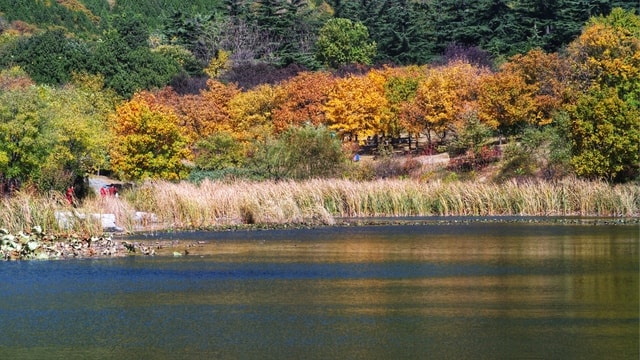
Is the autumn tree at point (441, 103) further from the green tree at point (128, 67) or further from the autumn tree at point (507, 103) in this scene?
the green tree at point (128, 67)

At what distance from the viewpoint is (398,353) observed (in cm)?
1959

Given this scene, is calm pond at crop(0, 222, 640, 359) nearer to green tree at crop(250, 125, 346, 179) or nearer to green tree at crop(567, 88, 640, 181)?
green tree at crop(567, 88, 640, 181)

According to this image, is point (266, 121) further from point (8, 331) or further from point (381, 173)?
point (8, 331)

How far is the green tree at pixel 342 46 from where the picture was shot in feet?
395

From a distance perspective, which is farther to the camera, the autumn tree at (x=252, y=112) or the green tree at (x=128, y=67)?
the green tree at (x=128, y=67)

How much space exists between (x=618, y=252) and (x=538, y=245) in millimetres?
3380

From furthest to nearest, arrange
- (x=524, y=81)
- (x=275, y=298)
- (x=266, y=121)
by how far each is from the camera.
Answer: (x=266, y=121) < (x=524, y=81) < (x=275, y=298)

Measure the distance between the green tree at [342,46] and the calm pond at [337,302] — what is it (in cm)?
8198

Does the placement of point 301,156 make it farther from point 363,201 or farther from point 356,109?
point 356,109

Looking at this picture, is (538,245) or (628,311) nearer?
(628,311)

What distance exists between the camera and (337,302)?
2527cm

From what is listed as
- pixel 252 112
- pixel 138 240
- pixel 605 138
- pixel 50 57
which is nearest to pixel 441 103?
pixel 252 112

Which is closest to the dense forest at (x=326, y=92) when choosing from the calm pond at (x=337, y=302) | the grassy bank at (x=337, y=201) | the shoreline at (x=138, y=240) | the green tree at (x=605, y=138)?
the green tree at (x=605, y=138)

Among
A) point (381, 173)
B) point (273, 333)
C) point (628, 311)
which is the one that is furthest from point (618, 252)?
point (381, 173)
